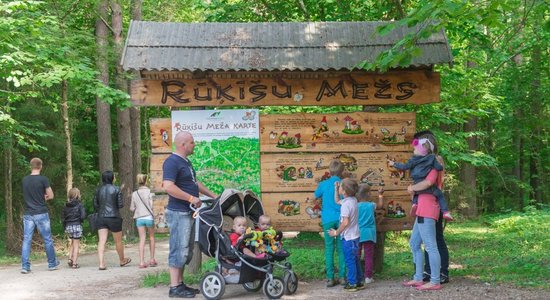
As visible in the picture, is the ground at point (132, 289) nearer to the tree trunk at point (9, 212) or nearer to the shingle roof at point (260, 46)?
the shingle roof at point (260, 46)

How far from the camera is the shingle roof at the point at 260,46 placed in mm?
8695

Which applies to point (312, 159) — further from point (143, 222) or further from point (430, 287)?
point (143, 222)

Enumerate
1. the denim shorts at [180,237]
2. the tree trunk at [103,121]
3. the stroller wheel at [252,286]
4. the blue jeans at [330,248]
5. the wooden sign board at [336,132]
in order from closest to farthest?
the denim shorts at [180,237], the stroller wheel at [252,286], the blue jeans at [330,248], the wooden sign board at [336,132], the tree trunk at [103,121]

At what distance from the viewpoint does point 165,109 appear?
1063 inches

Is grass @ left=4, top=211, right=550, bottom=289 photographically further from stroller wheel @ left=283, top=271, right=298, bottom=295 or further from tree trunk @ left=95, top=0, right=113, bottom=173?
tree trunk @ left=95, top=0, right=113, bottom=173

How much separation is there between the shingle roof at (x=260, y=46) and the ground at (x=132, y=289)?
10.4ft

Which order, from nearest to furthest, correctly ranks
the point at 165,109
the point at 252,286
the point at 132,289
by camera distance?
the point at 252,286 < the point at 132,289 < the point at 165,109

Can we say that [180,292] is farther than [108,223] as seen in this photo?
No

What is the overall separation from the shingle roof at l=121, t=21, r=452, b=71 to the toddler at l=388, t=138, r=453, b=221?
1.43 meters

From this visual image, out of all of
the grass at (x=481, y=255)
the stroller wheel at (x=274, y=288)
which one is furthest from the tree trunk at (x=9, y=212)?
the stroller wheel at (x=274, y=288)

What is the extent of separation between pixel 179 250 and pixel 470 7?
4835 mm

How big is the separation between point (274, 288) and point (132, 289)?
8.08 feet

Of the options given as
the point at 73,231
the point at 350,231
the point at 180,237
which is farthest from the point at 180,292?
the point at 73,231

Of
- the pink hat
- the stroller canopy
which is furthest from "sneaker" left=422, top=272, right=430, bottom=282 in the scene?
the stroller canopy
